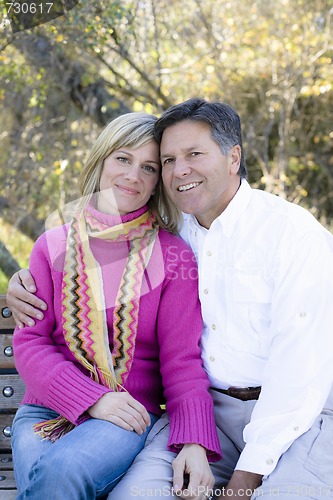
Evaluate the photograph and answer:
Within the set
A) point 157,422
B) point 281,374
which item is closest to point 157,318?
point 157,422

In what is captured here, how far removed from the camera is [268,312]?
2.48 metres

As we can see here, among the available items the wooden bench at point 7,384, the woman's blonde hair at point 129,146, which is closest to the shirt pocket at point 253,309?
the woman's blonde hair at point 129,146

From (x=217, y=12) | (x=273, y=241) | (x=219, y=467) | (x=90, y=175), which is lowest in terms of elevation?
(x=219, y=467)

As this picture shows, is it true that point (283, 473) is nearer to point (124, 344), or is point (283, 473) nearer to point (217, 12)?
point (124, 344)

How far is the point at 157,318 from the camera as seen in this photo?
2.65 meters

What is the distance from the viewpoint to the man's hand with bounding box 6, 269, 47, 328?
2.58 meters

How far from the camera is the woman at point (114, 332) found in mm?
2363

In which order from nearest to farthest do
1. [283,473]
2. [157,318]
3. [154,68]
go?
[283,473]
[157,318]
[154,68]

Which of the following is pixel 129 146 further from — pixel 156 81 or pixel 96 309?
pixel 156 81

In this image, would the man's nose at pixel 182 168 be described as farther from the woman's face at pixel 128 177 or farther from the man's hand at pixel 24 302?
the man's hand at pixel 24 302

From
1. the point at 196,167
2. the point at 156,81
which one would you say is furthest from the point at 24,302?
the point at 156,81

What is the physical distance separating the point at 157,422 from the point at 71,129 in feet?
12.4

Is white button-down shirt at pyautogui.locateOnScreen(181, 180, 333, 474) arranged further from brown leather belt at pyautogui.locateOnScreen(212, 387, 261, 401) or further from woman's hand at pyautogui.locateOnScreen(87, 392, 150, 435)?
woman's hand at pyautogui.locateOnScreen(87, 392, 150, 435)

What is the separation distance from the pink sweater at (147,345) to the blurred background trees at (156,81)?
2.63 m
